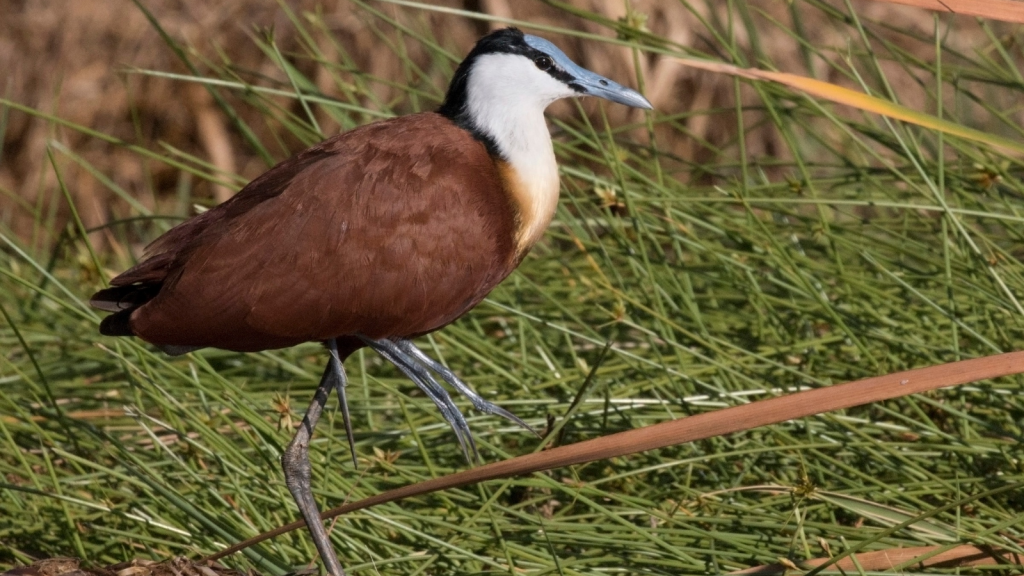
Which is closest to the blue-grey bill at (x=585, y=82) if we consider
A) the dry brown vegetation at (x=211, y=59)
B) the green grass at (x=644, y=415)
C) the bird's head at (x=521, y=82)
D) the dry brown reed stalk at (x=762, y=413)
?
the bird's head at (x=521, y=82)

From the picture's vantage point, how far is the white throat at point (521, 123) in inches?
92.6

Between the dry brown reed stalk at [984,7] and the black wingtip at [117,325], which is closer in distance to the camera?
the dry brown reed stalk at [984,7]

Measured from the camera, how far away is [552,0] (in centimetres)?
290

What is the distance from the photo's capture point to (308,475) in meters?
2.40

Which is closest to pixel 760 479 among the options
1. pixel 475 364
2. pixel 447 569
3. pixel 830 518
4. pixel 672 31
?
pixel 830 518

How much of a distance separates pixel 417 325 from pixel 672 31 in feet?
11.4

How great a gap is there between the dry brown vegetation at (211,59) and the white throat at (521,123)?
304 cm

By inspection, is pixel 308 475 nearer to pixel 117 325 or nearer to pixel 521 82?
pixel 117 325

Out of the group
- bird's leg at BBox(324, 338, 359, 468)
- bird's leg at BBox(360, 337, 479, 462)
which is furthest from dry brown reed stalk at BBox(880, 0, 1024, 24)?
bird's leg at BBox(324, 338, 359, 468)

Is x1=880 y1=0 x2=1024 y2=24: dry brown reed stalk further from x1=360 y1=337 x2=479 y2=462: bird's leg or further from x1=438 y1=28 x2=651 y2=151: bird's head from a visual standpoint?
x1=360 y1=337 x2=479 y2=462: bird's leg

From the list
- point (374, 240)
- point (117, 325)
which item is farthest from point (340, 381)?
point (117, 325)

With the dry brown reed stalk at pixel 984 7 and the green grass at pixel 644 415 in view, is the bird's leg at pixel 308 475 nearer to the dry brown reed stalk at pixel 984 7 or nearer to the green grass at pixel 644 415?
the green grass at pixel 644 415

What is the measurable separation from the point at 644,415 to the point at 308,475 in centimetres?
79

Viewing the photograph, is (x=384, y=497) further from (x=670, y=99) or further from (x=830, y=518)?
(x=670, y=99)
